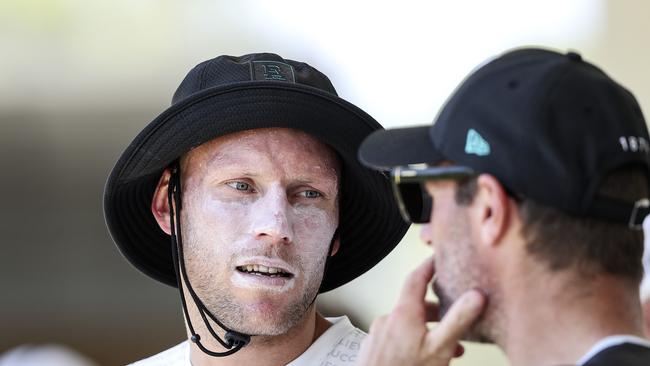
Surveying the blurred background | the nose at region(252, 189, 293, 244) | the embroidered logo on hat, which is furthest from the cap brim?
the blurred background

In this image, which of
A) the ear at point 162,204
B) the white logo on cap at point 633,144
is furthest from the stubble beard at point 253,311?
the white logo on cap at point 633,144

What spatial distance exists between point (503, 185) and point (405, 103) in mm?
3372

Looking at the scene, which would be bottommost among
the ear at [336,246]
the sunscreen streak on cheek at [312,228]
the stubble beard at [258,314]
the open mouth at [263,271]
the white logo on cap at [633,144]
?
the stubble beard at [258,314]

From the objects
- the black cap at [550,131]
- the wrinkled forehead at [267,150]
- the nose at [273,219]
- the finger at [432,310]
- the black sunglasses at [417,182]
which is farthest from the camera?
the wrinkled forehead at [267,150]

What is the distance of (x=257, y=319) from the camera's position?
8.22 feet

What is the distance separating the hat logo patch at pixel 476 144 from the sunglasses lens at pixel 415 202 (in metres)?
0.24

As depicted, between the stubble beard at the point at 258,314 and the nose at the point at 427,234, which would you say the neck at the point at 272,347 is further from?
the nose at the point at 427,234

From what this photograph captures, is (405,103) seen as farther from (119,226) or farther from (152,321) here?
(119,226)

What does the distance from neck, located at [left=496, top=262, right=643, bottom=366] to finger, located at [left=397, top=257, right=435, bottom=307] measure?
268 millimetres

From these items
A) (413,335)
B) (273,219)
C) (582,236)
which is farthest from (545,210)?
(273,219)

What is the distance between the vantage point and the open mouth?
2490mm

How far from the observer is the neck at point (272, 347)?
2.60m

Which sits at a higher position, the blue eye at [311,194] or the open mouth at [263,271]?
the blue eye at [311,194]

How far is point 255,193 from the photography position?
8.38ft
